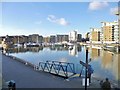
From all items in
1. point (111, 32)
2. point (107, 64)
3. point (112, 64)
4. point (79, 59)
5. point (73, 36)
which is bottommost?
point (112, 64)

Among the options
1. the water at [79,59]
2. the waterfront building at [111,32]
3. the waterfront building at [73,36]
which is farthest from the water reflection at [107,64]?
the waterfront building at [111,32]

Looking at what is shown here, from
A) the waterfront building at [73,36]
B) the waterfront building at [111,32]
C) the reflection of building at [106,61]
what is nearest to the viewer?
the waterfront building at [73,36]

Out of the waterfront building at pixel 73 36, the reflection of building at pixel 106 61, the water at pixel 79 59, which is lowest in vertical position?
the reflection of building at pixel 106 61

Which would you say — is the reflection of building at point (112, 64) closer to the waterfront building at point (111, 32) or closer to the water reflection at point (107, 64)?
the water reflection at point (107, 64)

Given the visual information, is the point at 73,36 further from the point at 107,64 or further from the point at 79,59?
the point at 107,64

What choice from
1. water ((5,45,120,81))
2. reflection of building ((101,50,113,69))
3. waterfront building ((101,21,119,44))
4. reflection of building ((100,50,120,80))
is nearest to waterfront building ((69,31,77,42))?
water ((5,45,120,81))

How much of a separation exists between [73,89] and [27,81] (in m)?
1.59

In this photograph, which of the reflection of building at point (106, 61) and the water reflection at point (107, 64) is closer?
the water reflection at point (107, 64)

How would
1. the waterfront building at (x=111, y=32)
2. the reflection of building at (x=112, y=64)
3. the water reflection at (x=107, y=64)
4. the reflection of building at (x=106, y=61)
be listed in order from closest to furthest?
1. the water reflection at (x=107, y=64)
2. the reflection of building at (x=112, y=64)
3. the reflection of building at (x=106, y=61)
4. the waterfront building at (x=111, y=32)

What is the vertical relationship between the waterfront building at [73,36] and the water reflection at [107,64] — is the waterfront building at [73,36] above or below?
above

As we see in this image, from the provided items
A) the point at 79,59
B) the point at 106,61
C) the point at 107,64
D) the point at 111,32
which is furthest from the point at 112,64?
the point at 111,32

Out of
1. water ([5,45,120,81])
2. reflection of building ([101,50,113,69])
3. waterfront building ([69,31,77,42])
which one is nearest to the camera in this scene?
waterfront building ([69,31,77,42])

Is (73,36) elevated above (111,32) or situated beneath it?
situated beneath

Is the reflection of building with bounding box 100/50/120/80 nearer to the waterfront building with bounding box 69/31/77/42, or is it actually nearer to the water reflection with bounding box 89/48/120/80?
the water reflection with bounding box 89/48/120/80
